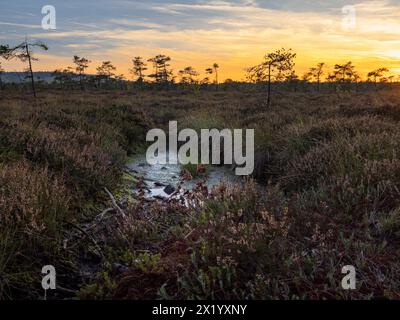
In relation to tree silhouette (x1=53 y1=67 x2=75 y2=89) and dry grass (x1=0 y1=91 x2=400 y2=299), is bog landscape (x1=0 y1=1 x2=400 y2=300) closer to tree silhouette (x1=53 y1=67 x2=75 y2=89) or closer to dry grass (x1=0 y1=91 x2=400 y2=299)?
dry grass (x1=0 y1=91 x2=400 y2=299)

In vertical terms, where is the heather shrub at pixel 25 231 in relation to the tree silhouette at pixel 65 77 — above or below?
below

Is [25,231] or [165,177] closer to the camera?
[25,231]

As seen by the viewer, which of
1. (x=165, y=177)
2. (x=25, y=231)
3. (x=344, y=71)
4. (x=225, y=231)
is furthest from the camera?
(x=344, y=71)

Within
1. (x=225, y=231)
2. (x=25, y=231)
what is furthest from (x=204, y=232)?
(x=25, y=231)

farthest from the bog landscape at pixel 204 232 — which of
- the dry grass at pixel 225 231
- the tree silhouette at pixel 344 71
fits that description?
the tree silhouette at pixel 344 71

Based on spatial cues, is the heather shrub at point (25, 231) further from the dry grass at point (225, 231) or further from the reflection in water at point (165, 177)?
the reflection in water at point (165, 177)

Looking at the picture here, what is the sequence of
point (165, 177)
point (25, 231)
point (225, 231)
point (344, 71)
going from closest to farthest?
point (25, 231), point (225, 231), point (165, 177), point (344, 71)

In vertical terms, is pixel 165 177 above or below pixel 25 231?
below

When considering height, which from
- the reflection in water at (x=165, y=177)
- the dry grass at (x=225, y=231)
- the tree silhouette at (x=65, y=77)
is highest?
the tree silhouette at (x=65, y=77)

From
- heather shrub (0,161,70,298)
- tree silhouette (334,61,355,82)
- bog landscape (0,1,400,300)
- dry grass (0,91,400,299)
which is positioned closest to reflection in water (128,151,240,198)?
bog landscape (0,1,400,300)

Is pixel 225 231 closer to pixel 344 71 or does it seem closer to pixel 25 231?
pixel 25 231

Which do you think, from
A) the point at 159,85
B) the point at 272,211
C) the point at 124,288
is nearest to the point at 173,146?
the point at 272,211
